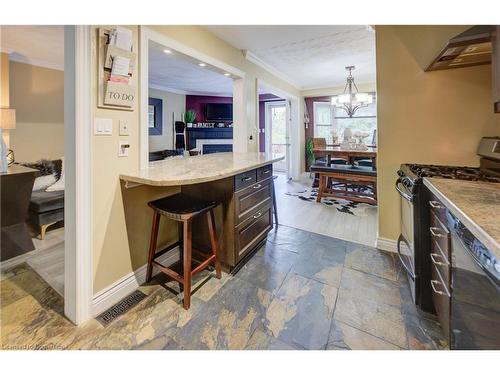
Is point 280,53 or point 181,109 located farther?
point 181,109

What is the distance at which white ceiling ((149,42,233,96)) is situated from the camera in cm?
398

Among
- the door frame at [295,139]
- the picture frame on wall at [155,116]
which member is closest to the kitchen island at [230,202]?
the door frame at [295,139]

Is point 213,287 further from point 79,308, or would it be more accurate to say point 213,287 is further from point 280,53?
point 280,53

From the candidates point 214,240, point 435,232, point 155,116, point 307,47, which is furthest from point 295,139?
point 435,232

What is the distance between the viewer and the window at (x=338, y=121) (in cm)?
625

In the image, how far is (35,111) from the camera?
4004 mm

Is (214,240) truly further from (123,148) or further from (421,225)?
(421,225)

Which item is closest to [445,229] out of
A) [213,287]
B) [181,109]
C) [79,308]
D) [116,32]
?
[213,287]

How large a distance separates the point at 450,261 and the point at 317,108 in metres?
6.25

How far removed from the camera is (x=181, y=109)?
22.0ft

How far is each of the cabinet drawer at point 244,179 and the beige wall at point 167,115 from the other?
457 centimetres

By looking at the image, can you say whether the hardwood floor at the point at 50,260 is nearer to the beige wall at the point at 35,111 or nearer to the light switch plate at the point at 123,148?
the light switch plate at the point at 123,148

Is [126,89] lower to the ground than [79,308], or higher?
higher

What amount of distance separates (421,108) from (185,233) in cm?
229
